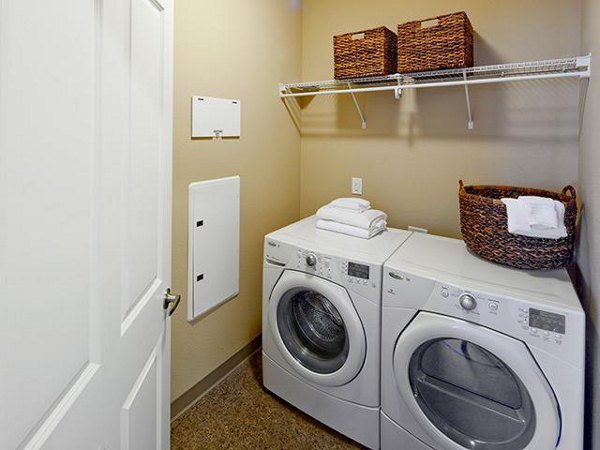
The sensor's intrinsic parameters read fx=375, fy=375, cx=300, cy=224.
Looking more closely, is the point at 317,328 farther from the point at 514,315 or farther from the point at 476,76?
the point at 476,76

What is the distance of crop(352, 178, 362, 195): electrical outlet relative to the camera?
8.27ft

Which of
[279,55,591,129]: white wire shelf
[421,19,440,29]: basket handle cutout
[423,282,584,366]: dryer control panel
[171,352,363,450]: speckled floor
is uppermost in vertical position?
[421,19,440,29]: basket handle cutout

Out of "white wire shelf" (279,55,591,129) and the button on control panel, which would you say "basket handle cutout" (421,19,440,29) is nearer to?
"white wire shelf" (279,55,591,129)

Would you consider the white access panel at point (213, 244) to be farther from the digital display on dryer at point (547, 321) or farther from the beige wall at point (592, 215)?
the beige wall at point (592, 215)

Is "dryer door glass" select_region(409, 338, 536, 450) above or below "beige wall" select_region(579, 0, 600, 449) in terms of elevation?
below

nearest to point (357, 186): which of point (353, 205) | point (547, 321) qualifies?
point (353, 205)

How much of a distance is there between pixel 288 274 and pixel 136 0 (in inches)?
50.3

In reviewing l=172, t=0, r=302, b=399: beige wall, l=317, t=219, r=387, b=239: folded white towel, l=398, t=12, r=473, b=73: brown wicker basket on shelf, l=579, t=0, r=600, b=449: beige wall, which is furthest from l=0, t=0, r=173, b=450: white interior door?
l=579, t=0, r=600, b=449: beige wall

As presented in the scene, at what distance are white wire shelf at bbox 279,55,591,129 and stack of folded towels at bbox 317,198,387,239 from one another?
0.62 metres

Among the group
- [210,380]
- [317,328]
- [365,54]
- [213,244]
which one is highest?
[365,54]

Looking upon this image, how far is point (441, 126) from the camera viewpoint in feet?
7.16

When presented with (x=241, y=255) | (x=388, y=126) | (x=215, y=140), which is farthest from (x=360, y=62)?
(x=241, y=255)

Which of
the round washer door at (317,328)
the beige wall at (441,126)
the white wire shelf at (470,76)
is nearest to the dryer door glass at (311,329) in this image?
the round washer door at (317,328)

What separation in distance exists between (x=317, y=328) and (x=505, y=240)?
38.4 inches
